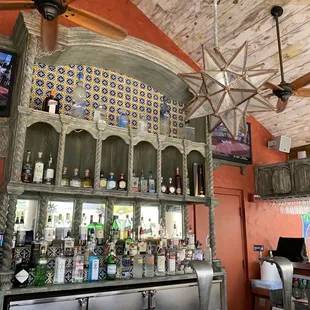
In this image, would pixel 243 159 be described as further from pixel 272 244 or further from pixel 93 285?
pixel 93 285

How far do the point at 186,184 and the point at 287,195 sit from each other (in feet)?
6.56

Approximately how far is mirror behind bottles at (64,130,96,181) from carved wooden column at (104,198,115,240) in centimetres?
36

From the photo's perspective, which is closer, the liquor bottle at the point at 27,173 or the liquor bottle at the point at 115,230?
the liquor bottle at the point at 27,173

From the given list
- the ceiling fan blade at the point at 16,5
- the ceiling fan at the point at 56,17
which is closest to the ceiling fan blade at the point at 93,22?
the ceiling fan at the point at 56,17

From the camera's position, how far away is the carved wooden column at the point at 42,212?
10.2 feet

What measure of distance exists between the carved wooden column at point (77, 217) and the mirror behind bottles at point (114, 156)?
439 millimetres

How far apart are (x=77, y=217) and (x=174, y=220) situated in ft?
4.21

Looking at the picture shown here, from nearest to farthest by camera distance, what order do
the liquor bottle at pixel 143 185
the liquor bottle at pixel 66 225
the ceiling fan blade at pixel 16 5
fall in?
the ceiling fan blade at pixel 16 5 → the liquor bottle at pixel 66 225 → the liquor bottle at pixel 143 185

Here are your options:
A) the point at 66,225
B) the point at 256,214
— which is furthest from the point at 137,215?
the point at 256,214

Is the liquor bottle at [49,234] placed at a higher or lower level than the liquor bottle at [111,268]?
higher

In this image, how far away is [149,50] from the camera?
374 centimetres

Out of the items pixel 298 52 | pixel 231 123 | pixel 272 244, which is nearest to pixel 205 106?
pixel 231 123

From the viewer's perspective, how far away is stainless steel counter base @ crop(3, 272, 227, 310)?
253 centimetres

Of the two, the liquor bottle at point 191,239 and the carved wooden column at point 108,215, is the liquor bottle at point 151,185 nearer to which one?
the carved wooden column at point 108,215
